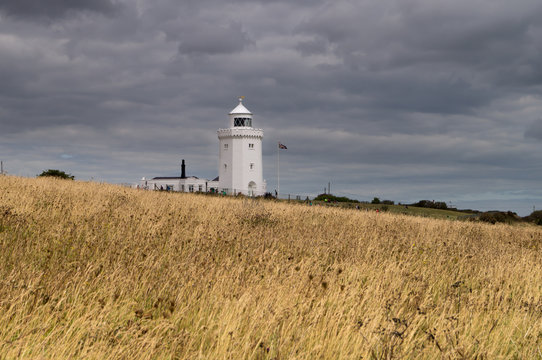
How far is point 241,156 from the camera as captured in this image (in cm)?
6334

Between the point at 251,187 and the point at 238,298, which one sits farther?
the point at 251,187

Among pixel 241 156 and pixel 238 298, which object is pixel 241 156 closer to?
pixel 241 156

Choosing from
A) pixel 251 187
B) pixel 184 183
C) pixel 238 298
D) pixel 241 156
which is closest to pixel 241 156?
pixel 241 156

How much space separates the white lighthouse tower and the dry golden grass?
51752mm

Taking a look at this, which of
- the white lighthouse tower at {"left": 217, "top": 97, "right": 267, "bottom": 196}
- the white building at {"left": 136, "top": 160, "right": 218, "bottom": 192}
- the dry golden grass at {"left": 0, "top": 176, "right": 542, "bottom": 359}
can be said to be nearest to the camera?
the dry golden grass at {"left": 0, "top": 176, "right": 542, "bottom": 359}

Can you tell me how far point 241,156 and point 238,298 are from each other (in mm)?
57695

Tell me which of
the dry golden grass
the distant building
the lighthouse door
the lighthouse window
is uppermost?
the lighthouse window

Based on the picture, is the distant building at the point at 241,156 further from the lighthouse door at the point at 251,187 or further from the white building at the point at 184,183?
the white building at the point at 184,183

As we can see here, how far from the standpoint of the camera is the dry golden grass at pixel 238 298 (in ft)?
14.6

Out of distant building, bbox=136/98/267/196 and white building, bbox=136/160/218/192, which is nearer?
distant building, bbox=136/98/267/196

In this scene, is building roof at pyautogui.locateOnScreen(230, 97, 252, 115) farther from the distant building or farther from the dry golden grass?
the dry golden grass

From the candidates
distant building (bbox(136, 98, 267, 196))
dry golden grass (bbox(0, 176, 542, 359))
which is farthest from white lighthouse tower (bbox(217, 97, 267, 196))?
dry golden grass (bbox(0, 176, 542, 359))

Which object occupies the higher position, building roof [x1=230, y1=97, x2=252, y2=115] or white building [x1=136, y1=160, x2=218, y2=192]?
building roof [x1=230, y1=97, x2=252, y2=115]

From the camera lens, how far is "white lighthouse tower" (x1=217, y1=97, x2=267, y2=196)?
208 feet
